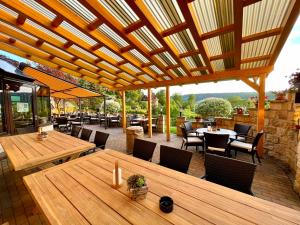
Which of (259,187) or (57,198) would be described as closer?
(57,198)

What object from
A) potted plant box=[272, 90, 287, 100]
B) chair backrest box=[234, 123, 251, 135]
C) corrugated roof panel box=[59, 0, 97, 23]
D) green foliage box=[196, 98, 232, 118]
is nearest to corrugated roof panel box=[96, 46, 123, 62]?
corrugated roof panel box=[59, 0, 97, 23]

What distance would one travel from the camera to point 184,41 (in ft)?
11.6

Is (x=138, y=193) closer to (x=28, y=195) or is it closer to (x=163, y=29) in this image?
(x=28, y=195)

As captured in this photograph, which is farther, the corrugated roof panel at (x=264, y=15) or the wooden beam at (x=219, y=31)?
the wooden beam at (x=219, y=31)

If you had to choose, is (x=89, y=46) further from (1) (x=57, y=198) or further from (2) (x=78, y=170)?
(1) (x=57, y=198)

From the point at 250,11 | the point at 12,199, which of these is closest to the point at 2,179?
the point at 12,199

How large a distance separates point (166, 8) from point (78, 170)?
280cm

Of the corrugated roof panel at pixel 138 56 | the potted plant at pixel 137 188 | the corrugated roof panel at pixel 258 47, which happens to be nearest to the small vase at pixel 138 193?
the potted plant at pixel 137 188

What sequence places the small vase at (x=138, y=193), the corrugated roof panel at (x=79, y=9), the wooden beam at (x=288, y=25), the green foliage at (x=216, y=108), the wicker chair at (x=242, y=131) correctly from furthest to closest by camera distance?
the green foliage at (x=216, y=108) < the wicker chair at (x=242, y=131) < the corrugated roof panel at (x=79, y=9) < the wooden beam at (x=288, y=25) < the small vase at (x=138, y=193)

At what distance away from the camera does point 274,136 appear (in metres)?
4.53

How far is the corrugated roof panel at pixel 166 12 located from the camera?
8.08 feet

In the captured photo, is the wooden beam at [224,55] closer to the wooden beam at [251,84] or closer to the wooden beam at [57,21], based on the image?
the wooden beam at [251,84]

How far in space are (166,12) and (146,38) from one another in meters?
1.00

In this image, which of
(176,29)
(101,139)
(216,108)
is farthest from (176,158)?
(216,108)
